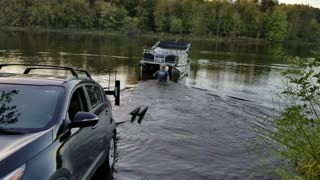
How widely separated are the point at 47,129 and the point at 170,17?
10930cm

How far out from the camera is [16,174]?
115 inches

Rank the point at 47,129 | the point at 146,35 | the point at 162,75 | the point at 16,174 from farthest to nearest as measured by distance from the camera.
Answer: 1. the point at 146,35
2. the point at 162,75
3. the point at 47,129
4. the point at 16,174

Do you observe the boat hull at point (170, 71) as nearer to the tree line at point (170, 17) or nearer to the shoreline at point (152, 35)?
the shoreline at point (152, 35)

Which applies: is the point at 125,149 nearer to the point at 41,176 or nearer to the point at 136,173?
the point at 136,173

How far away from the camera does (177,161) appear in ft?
27.5

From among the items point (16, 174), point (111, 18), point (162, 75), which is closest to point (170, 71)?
point (162, 75)

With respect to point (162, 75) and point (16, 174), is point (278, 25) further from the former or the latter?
point (16, 174)

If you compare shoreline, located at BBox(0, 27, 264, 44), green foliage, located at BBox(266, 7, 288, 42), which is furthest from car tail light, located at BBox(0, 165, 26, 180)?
green foliage, located at BBox(266, 7, 288, 42)

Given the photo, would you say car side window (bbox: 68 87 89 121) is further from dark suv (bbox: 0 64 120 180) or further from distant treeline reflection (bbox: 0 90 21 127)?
distant treeline reflection (bbox: 0 90 21 127)

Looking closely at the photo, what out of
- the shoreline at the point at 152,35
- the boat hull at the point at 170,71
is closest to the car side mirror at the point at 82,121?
the boat hull at the point at 170,71

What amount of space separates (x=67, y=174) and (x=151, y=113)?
34.8 feet

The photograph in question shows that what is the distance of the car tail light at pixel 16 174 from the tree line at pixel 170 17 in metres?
100

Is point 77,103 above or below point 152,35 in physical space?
below

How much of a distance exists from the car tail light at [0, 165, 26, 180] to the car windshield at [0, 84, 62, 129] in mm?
857
